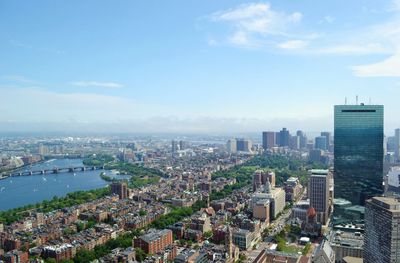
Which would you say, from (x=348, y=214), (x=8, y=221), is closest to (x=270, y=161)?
(x=348, y=214)

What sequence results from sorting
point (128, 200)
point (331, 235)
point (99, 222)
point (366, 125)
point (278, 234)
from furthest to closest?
point (128, 200)
point (99, 222)
point (366, 125)
point (278, 234)
point (331, 235)

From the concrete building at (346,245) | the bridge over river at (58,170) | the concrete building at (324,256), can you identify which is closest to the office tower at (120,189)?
the concrete building at (346,245)

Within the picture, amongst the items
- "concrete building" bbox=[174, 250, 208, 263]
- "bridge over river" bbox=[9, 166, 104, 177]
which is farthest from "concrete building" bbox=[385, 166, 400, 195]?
"bridge over river" bbox=[9, 166, 104, 177]

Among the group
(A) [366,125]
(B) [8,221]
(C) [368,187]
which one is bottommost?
(B) [8,221]

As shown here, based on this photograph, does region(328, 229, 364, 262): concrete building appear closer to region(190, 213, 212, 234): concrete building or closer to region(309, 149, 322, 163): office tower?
region(190, 213, 212, 234): concrete building

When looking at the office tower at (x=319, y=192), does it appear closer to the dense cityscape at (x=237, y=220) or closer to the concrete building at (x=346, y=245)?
the dense cityscape at (x=237, y=220)

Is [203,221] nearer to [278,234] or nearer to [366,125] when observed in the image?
[278,234]
